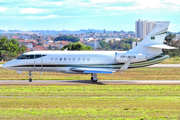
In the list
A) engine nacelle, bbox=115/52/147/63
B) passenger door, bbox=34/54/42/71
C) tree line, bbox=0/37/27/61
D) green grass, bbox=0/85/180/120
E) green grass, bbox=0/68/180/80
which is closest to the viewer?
green grass, bbox=0/85/180/120

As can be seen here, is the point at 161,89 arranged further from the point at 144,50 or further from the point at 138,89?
the point at 144,50

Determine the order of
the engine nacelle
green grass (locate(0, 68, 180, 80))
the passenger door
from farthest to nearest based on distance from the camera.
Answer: green grass (locate(0, 68, 180, 80)), the passenger door, the engine nacelle

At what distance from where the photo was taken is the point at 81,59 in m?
32.0

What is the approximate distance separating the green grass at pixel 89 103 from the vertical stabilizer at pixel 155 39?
6502 millimetres

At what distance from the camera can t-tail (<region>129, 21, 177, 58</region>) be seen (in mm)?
31891

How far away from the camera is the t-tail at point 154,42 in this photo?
105 feet

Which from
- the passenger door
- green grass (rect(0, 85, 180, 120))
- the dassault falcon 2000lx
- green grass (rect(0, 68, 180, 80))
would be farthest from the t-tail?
the passenger door

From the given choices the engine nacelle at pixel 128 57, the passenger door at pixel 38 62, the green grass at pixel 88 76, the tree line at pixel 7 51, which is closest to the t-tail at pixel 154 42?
the engine nacelle at pixel 128 57

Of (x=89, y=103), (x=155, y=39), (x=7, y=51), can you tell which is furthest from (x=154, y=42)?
(x=7, y=51)

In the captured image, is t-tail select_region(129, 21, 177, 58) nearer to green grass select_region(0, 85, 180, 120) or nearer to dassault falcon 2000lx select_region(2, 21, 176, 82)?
dassault falcon 2000lx select_region(2, 21, 176, 82)

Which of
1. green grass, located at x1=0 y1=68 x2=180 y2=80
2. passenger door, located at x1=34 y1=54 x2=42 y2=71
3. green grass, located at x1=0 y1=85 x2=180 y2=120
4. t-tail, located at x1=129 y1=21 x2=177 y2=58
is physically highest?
t-tail, located at x1=129 y1=21 x2=177 y2=58

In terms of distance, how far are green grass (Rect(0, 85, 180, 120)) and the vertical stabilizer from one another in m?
6.50

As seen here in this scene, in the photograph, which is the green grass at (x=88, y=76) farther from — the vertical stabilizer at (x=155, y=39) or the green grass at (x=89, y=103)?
the green grass at (x=89, y=103)

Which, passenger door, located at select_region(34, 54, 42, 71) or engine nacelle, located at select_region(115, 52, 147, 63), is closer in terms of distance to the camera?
engine nacelle, located at select_region(115, 52, 147, 63)
